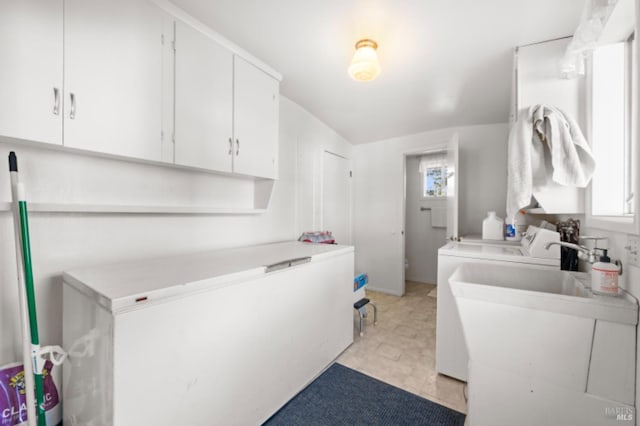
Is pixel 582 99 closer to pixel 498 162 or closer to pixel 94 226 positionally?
pixel 498 162

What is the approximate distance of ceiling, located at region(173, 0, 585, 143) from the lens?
1443 millimetres

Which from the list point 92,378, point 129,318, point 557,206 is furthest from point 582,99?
point 92,378

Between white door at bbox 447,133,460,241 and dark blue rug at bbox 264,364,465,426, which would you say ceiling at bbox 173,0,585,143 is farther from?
dark blue rug at bbox 264,364,465,426

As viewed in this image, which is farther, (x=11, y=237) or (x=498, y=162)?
(x=498, y=162)

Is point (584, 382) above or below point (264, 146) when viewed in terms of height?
below

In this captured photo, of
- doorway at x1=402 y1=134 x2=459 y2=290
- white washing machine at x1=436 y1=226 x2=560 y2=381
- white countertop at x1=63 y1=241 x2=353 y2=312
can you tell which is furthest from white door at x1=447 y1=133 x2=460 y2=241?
white countertop at x1=63 y1=241 x2=353 y2=312

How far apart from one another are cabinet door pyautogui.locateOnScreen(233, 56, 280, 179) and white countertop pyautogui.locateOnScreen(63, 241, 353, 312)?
29.1 inches

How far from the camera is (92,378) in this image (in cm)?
96

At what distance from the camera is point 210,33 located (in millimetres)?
1625

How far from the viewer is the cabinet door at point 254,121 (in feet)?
6.09

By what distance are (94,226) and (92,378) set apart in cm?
78

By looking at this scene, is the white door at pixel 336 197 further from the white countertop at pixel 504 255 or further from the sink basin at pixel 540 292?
the sink basin at pixel 540 292

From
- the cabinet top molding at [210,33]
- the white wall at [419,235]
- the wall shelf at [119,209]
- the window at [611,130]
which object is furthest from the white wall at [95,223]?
the white wall at [419,235]

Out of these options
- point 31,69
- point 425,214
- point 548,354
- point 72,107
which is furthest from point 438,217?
point 31,69
